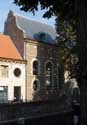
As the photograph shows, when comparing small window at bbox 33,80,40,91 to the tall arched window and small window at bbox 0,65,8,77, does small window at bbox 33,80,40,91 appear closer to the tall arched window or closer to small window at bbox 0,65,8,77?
the tall arched window

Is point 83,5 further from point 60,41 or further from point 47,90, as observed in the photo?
point 47,90

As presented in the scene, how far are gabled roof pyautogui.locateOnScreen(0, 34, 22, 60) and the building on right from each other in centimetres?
67

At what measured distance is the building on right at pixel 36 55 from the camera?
42.5 m

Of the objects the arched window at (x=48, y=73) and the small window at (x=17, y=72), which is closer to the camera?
the small window at (x=17, y=72)

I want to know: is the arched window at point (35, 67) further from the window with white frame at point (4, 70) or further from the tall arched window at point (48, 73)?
→ the window with white frame at point (4, 70)

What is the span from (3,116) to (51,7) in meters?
10.5

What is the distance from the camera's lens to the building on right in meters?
42.5

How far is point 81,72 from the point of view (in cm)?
1089

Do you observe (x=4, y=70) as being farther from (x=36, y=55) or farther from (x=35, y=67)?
(x=36, y=55)

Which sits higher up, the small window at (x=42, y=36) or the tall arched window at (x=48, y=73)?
the small window at (x=42, y=36)

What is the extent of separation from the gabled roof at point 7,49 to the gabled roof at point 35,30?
2195 millimetres

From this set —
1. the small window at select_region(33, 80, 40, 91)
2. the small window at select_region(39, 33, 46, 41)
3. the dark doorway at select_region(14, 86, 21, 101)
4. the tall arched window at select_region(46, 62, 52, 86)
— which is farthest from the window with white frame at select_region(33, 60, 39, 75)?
the small window at select_region(39, 33, 46, 41)

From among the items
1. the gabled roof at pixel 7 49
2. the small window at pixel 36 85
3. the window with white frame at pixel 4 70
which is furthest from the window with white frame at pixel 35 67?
the window with white frame at pixel 4 70

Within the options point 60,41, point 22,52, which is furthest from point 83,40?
point 22,52
